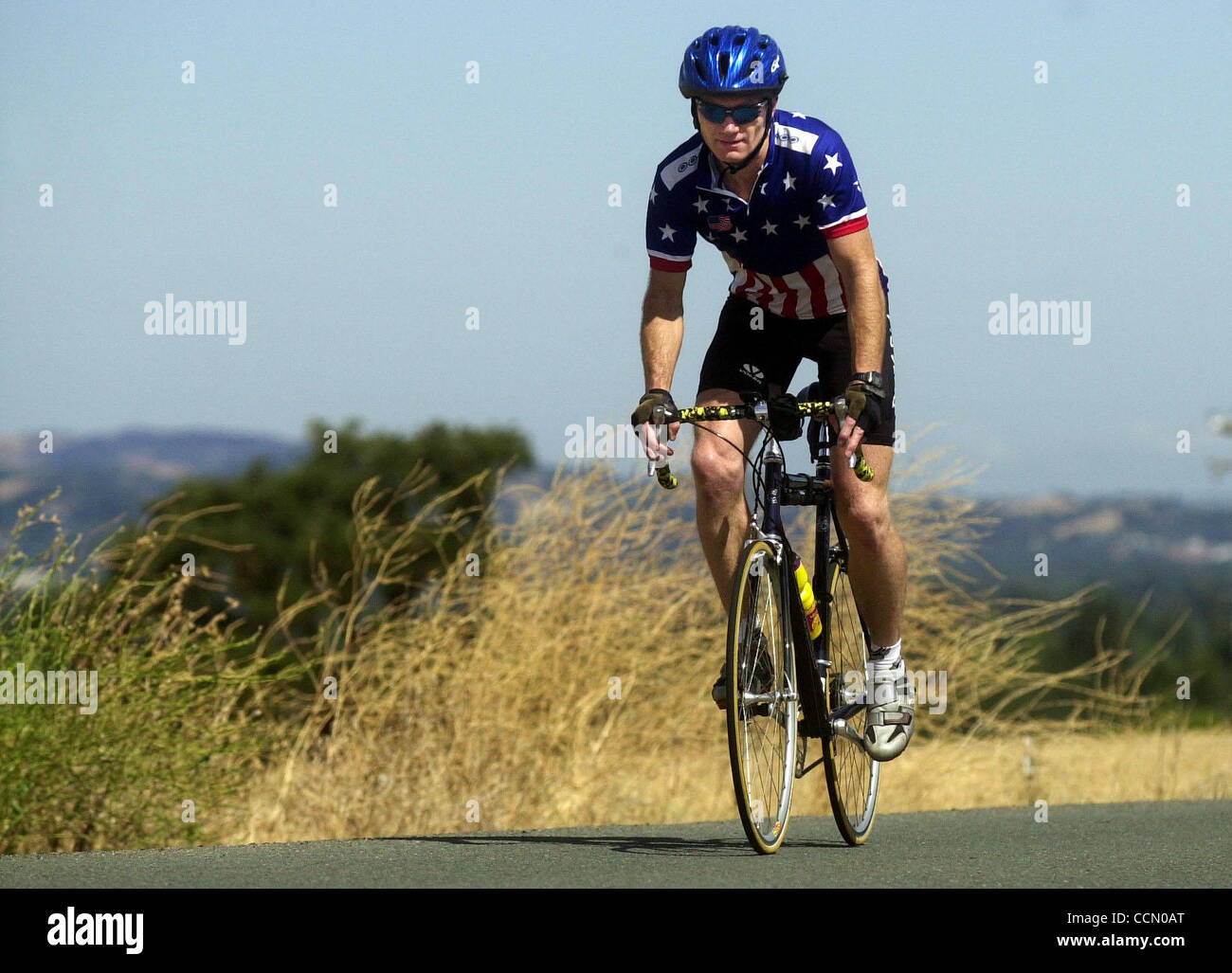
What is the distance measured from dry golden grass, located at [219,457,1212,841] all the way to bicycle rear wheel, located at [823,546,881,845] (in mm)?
3915

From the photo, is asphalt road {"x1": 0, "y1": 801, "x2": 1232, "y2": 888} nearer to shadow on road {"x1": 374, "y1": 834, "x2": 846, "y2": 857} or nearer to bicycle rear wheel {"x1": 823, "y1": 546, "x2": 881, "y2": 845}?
shadow on road {"x1": 374, "y1": 834, "x2": 846, "y2": 857}

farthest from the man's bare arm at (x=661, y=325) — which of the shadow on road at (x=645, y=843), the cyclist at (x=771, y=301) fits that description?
the shadow on road at (x=645, y=843)

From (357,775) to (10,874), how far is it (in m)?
4.67

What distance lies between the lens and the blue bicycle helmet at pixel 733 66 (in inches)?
229

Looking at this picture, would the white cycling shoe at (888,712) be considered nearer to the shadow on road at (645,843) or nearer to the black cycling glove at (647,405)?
the shadow on road at (645,843)

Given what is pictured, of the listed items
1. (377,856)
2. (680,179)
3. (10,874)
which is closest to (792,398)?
(680,179)

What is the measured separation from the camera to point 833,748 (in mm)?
6262

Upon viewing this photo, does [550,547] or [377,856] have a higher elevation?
[550,547]

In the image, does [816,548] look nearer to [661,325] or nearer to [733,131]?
[661,325]

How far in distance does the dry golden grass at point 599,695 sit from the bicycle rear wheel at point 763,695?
4499mm

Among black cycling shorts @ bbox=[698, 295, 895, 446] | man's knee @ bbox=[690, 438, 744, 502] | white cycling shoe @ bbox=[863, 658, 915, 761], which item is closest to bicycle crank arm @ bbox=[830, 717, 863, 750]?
white cycling shoe @ bbox=[863, 658, 915, 761]

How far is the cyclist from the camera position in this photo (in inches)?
232

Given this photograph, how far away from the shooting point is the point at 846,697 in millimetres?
6477

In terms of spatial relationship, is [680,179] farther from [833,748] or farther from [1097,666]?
[1097,666]
